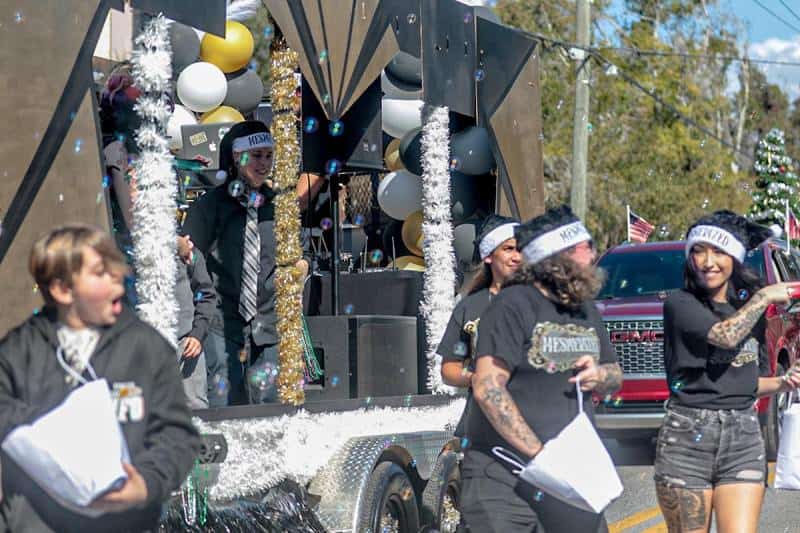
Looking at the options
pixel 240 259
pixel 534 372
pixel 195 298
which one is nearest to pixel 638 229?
pixel 240 259

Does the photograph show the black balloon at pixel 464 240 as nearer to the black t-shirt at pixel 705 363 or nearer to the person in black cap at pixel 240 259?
the person in black cap at pixel 240 259

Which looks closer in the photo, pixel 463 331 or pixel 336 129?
pixel 463 331

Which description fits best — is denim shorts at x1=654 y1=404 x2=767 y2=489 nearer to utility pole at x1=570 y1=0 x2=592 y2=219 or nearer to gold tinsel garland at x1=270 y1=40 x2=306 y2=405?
gold tinsel garland at x1=270 y1=40 x2=306 y2=405

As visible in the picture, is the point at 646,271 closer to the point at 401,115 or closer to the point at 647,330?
the point at 647,330

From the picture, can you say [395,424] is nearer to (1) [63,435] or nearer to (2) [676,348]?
(2) [676,348]

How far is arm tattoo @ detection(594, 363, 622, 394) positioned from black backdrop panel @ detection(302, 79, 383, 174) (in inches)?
162

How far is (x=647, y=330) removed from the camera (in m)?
13.0

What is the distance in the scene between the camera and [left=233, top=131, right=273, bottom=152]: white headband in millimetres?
7277

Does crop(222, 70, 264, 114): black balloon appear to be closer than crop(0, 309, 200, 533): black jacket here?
No

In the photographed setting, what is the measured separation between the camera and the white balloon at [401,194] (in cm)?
954

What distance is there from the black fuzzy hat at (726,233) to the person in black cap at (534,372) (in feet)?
3.07

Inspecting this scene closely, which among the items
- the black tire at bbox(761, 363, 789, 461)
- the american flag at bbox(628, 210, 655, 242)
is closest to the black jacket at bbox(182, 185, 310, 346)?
the black tire at bbox(761, 363, 789, 461)

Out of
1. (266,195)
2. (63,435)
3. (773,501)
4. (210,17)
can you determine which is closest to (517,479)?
(63,435)

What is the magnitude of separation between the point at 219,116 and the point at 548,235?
4.79 metres
